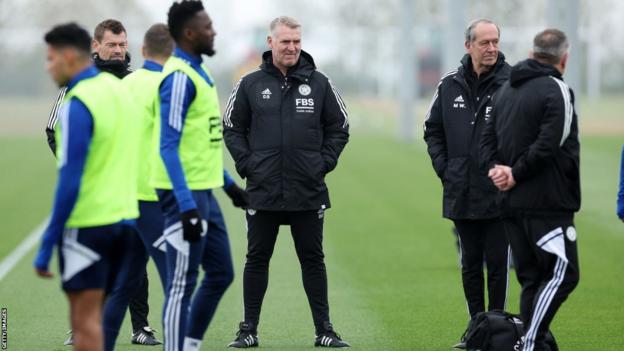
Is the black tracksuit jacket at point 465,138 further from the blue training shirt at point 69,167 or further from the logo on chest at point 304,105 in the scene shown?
the blue training shirt at point 69,167

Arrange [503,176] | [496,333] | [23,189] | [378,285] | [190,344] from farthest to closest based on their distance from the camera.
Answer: [23,189]
[378,285]
[496,333]
[503,176]
[190,344]

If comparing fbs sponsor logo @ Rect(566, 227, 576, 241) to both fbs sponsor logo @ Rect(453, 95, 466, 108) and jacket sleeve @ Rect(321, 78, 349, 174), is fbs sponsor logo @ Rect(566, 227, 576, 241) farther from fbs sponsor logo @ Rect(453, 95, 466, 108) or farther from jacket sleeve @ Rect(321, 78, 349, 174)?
jacket sleeve @ Rect(321, 78, 349, 174)

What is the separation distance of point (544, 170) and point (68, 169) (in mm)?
3141

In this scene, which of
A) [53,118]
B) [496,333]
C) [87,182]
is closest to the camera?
[87,182]

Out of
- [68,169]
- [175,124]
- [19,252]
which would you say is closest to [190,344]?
[175,124]

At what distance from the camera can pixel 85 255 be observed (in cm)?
741

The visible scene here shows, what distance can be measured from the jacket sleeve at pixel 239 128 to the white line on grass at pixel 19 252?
523 cm

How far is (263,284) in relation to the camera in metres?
10.5

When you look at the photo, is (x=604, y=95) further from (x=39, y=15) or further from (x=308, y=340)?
(x=308, y=340)

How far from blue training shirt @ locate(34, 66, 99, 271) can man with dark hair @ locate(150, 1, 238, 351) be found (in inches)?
35.7

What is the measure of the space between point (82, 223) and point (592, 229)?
531 inches

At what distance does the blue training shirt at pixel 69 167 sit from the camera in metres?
7.18

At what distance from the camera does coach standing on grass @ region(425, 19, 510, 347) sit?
1016 centimetres

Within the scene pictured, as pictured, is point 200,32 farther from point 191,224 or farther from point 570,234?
point 570,234
